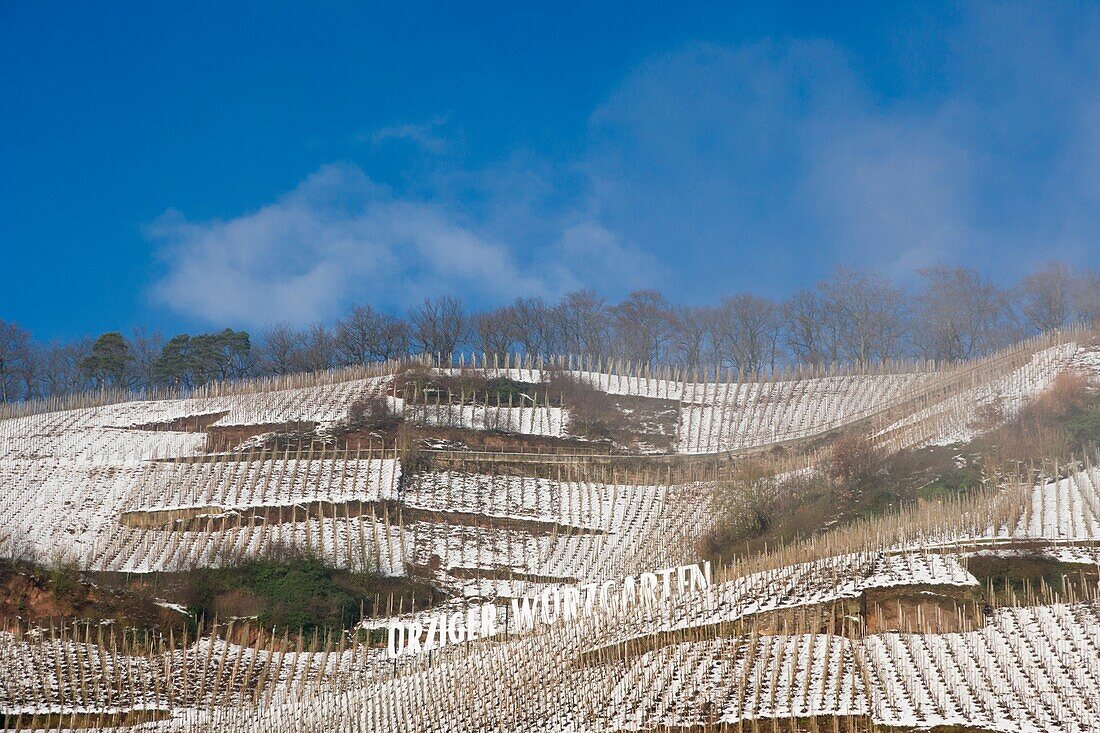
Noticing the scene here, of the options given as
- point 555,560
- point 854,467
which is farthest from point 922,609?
point 555,560

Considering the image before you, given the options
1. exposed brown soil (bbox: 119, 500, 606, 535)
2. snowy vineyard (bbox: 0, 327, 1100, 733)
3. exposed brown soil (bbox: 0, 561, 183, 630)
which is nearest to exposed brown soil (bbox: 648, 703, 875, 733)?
snowy vineyard (bbox: 0, 327, 1100, 733)

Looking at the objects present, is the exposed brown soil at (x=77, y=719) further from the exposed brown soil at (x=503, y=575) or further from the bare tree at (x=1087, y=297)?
the bare tree at (x=1087, y=297)

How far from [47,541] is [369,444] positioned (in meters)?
11.4

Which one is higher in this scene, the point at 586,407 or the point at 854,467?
the point at 586,407

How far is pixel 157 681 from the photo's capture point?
20.5m

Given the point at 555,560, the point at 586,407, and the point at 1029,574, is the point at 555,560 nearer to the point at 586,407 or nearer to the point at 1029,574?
the point at 586,407

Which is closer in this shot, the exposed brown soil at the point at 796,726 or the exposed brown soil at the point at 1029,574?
the exposed brown soil at the point at 796,726

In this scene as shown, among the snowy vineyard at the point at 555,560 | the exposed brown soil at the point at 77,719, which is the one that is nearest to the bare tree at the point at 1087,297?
the snowy vineyard at the point at 555,560

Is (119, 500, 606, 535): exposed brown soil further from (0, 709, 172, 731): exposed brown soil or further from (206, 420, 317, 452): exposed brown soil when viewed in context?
(0, 709, 172, 731): exposed brown soil

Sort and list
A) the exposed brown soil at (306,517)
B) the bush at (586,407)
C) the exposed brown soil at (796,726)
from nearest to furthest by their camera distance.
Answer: the exposed brown soil at (796,726)
the exposed brown soil at (306,517)
the bush at (586,407)

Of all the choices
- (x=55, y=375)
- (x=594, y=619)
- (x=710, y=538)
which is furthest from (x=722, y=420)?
(x=55, y=375)

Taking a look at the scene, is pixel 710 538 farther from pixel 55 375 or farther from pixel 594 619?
Result: pixel 55 375

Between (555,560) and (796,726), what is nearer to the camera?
(796,726)

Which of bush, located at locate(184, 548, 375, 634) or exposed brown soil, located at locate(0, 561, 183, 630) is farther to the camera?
bush, located at locate(184, 548, 375, 634)
